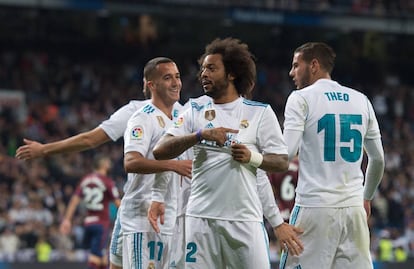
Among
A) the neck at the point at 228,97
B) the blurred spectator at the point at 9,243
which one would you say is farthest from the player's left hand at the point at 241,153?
the blurred spectator at the point at 9,243

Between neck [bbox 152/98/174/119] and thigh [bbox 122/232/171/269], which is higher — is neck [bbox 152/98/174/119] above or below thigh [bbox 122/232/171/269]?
above

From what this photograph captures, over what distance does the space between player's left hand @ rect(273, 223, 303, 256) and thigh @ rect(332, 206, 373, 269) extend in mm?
480

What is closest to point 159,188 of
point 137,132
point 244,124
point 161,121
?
point 137,132

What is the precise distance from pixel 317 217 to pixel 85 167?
15.3m

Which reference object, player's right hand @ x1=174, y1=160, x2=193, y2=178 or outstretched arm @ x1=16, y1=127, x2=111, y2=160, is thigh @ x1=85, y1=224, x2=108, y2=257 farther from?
player's right hand @ x1=174, y1=160, x2=193, y2=178

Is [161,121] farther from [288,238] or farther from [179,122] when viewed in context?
[288,238]

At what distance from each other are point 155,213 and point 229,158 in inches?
47.0

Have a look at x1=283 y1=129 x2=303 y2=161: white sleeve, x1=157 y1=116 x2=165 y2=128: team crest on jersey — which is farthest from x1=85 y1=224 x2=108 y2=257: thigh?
x1=283 y1=129 x2=303 y2=161: white sleeve

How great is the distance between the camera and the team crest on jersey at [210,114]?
6.15 meters

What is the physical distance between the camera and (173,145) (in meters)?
6.00

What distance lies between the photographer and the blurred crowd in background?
62.7 ft

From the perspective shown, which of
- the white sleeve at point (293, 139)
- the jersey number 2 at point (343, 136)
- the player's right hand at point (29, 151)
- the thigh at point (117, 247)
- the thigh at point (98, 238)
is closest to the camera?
the white sleeve at point (293, 139)

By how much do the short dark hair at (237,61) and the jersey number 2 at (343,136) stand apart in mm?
796

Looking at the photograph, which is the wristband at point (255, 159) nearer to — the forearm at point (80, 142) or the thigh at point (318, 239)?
the thigh at point (318, 239)
